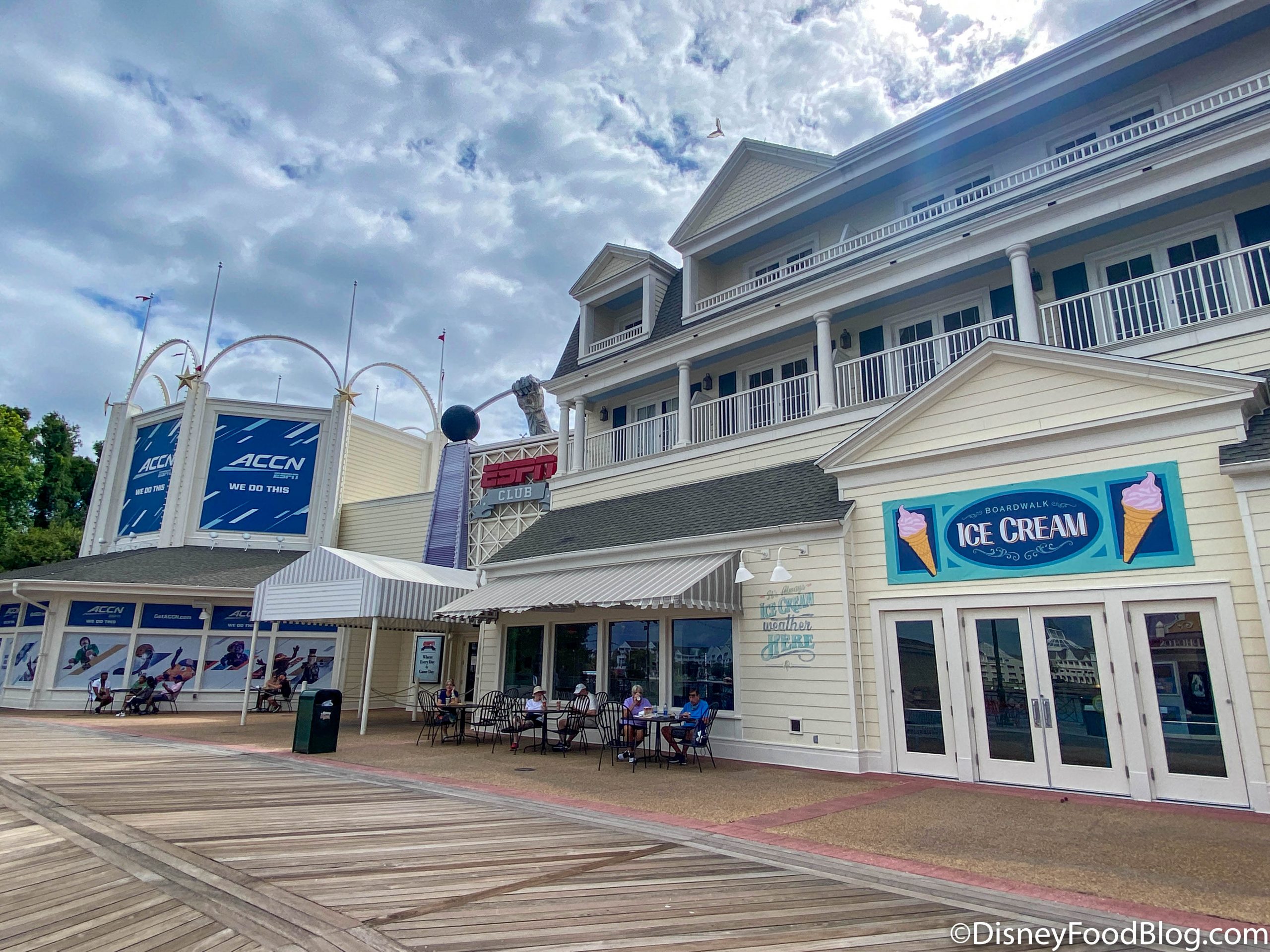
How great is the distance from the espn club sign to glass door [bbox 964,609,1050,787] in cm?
1394

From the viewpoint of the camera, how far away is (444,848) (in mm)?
6066

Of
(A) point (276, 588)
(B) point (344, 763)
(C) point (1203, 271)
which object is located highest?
(C) point (1203, 271)

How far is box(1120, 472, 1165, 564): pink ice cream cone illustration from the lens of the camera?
8562mm

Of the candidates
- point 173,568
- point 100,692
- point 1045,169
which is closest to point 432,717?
point 100,692

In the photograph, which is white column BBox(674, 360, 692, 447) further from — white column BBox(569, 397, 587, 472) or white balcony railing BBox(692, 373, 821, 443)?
white column BBox(569, 397, 587, 472)

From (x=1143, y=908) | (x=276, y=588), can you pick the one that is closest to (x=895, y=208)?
(x=1143, y=908)

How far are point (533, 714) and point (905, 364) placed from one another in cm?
955

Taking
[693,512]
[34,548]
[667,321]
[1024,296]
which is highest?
[667,321]

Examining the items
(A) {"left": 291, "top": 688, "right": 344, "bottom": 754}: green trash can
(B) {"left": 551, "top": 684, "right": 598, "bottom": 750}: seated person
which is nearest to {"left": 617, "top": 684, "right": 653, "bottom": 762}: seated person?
(B) {"left": 551, "top": 684, "right": 598, "bottom": 750}: seated person

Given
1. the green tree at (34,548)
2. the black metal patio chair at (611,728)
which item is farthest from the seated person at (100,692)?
the green tree at (34,548)

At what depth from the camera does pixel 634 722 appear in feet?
37.2

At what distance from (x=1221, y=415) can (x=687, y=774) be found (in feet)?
27.0

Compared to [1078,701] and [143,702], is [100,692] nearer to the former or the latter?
[143,702]

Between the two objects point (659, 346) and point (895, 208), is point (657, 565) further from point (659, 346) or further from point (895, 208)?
point (895, 208)
